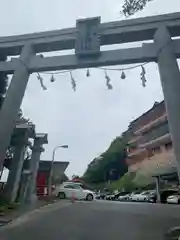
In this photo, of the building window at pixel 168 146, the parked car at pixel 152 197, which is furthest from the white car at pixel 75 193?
the building window at pixel 168 146

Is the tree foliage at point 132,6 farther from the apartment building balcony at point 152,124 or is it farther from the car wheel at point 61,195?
the apartment building balcony at point 152,124

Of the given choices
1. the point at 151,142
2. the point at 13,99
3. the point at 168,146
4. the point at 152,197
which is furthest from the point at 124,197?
the point at 13,99

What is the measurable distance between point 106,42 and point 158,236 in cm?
607

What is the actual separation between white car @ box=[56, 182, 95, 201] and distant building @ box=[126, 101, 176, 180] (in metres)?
7.26

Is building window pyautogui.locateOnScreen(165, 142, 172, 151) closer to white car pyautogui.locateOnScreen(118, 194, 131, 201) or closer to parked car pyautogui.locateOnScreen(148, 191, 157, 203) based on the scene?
white car pyautogui.locateOnScreen(118, 194, 131, 201)

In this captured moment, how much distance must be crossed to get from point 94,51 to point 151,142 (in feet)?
132

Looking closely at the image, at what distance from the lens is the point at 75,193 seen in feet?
112

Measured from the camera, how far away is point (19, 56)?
12.7 meters

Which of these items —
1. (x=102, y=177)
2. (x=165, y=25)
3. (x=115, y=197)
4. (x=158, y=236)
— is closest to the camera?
(x=158, y=236)

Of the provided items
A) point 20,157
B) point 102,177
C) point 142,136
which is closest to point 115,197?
point 142,136

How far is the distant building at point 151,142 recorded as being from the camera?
44844mm

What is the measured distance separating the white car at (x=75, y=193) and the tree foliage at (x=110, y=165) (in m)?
36.2

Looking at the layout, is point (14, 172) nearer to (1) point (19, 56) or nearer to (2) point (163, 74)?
(1) point (19, 56)

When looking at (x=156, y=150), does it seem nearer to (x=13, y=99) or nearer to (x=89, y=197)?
(x=89, y=197)
